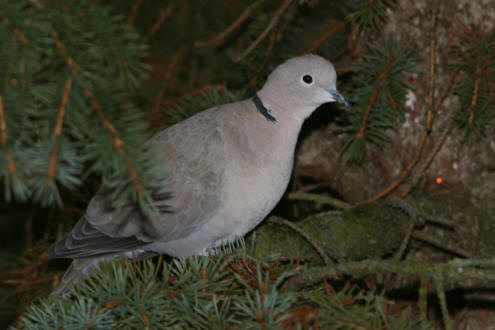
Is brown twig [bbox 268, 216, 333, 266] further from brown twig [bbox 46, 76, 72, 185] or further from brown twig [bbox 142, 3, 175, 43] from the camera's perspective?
brown twig [bbox 142, 3, 175, 43]

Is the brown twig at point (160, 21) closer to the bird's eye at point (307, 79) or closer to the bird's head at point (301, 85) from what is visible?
the bird's head at point (301, 85)

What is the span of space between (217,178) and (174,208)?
0.85ft

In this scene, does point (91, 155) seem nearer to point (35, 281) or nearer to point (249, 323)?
point (249, 323)

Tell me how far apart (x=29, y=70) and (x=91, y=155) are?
26cm

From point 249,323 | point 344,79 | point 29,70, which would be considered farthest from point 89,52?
point 344,79

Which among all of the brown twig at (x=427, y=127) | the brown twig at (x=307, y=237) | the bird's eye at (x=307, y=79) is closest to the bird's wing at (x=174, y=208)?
the brown twig at (x=307, y=237)

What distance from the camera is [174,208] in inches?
97.7

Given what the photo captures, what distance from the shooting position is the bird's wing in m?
2.49

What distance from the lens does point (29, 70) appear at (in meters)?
1.27

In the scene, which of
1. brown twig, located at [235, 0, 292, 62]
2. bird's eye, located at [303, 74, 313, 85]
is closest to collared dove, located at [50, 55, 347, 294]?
→ bird's eye, located at [303, 74, 313, 85]

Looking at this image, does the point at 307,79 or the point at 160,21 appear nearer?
the point at 307,79

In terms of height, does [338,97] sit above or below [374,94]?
below

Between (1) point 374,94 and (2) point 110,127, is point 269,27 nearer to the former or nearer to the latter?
(1) point 374,94

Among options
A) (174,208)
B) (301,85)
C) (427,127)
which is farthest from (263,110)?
(427,127)
